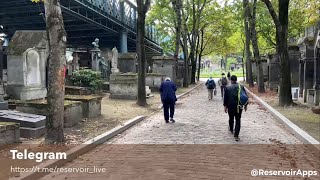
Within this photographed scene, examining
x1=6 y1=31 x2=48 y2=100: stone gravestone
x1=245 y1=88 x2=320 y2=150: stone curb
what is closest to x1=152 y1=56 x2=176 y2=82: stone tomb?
x1=245 y1=88 x2=320 y2=150: stone curb

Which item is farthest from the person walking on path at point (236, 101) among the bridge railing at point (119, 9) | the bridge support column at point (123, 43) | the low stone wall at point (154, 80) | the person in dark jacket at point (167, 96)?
the bridge support column at point (123, 43)

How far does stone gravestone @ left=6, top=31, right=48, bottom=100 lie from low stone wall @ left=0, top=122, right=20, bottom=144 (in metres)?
5.05

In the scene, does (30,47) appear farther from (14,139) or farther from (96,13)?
(96,13)

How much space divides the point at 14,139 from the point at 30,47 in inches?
229

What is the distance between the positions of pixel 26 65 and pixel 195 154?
8.15 m

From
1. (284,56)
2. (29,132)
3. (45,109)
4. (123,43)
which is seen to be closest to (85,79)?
(45,109)

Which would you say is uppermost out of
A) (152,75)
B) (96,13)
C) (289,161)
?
(96,13)

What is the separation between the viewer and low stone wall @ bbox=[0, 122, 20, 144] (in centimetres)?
799

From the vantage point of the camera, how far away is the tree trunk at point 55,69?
8.32 metres

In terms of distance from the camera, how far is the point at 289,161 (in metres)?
7.37

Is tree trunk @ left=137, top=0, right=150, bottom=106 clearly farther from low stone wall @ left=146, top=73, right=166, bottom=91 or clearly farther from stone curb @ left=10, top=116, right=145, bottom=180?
low stone wall @ left=146, top=73, right=166, bottom=91

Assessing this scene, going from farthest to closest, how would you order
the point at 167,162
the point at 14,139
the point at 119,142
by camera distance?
the point at 119,142 → the point at 14,139 → the point at 167,162

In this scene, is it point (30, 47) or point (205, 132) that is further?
point (30, 47)

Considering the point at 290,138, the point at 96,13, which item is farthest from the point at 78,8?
the point at 290,138
